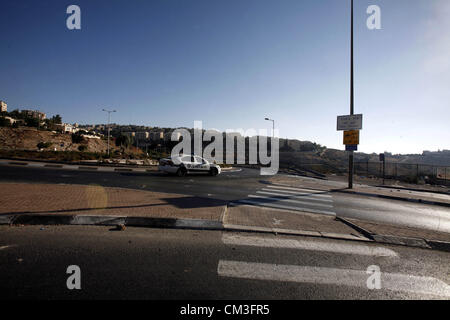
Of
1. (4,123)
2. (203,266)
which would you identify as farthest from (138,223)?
(4,123)

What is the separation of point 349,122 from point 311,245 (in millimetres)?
12663

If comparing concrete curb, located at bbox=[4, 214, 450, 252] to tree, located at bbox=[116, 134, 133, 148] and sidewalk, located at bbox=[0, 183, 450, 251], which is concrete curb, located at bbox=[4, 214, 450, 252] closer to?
sidewalk, located at bbox=[0, 183, 450, 251]

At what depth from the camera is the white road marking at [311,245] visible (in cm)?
459

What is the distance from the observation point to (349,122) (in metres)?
14.7

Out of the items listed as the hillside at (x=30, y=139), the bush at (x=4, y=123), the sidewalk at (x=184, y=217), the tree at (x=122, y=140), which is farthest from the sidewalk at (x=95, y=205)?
the bush at (x=4, y=123)

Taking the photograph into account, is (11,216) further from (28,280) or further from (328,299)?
(328,299)

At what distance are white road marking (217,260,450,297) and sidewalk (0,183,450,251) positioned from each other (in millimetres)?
1789

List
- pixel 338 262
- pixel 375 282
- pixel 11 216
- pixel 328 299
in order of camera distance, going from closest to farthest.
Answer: pixel 328 299, pixel 375 282, pixel 338 262, pixel 11 216

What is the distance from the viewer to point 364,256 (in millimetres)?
4363

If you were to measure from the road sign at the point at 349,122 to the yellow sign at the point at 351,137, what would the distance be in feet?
0.90

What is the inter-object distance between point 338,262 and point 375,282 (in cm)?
68
